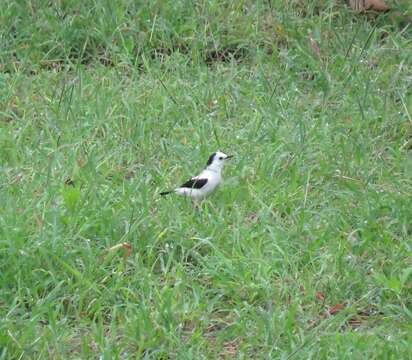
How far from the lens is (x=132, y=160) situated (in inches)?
288

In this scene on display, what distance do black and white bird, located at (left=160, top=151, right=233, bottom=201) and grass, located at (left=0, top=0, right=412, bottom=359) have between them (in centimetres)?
8

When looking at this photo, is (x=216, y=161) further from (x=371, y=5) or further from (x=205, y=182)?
(x=371, y=5)

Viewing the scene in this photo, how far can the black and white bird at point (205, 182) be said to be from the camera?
6617 millimetres

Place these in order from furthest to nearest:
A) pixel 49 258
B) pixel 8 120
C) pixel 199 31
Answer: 1. pixel 199 31
2. pixel 8 120
3. pixel 49 258

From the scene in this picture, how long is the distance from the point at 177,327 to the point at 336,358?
82 cm

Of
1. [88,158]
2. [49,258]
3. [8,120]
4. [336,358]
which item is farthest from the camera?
[8,120]

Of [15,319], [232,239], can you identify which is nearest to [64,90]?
[232,239]

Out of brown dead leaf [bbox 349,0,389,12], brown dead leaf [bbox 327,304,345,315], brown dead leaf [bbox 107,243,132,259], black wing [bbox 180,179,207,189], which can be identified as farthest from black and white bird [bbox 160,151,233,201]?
brown dead leaf [bbox 349,0,389,12]

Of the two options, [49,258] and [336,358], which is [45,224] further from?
[336,358]

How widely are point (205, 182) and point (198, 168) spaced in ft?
1.75

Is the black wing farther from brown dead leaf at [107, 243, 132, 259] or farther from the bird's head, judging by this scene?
brown dead leaf at [107, 243, 132, 259]

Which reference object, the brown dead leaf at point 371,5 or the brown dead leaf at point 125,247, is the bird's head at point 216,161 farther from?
the brown dead leaf at point 371,5

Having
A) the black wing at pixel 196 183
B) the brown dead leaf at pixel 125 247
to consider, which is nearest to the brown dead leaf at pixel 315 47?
the black wing at pixel 196 183

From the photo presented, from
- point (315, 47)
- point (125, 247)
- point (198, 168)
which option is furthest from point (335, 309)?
point (315, 47)
